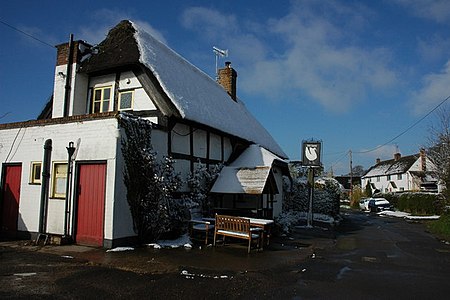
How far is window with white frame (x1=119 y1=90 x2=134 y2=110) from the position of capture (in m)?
13.4

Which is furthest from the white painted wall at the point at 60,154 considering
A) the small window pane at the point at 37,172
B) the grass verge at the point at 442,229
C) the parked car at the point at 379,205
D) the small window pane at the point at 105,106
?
the parked car at the point at 379,205

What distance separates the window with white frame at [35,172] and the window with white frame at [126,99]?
3552mm

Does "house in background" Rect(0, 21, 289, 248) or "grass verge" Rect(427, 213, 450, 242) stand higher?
"house in background" Rect(0, 21, 289, 248)

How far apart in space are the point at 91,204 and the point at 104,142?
193 cm

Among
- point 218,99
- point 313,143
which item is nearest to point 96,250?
point 218,99

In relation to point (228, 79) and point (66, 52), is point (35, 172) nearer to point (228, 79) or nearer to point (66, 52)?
point (66, 52)

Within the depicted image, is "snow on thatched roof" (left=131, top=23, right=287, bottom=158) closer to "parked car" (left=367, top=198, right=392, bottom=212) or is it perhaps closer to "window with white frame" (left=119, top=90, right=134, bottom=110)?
"window with white frame" (left=119, top=90, right=134, bottom=110)

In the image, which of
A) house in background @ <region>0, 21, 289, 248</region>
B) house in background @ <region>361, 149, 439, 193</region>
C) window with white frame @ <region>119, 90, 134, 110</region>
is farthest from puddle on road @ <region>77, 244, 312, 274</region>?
house in background @ <region>361, 149, 439, 193</region>

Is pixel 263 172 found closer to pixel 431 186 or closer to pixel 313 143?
pixel 313 143

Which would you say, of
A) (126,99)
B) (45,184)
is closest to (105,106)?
(126,99)

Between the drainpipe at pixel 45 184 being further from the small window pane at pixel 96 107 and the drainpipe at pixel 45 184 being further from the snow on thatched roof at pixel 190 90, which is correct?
the snow on thatched roof at pixel 190 90

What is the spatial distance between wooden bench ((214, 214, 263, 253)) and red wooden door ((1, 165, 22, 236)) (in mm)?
7053

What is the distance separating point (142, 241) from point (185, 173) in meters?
3.34

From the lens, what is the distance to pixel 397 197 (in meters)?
36.8
